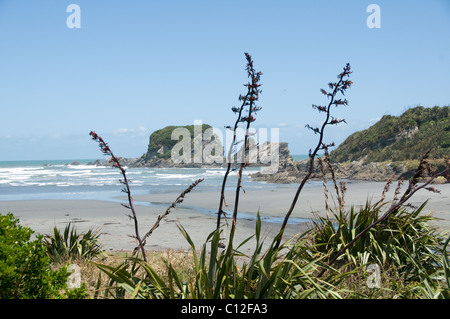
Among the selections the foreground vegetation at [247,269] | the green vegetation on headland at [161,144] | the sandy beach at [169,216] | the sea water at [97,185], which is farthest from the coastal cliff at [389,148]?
the green vegetation on headland at [161,144]

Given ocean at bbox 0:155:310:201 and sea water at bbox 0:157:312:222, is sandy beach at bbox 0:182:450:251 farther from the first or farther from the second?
ocean at bbox 0:155:310:201

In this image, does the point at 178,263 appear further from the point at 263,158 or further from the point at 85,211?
the point at 263,158

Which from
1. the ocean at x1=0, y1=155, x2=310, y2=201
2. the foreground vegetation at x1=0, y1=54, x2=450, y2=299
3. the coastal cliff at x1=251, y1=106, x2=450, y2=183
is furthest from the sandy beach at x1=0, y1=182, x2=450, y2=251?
the coastal cliff at x1=251, y1=106, x2=450, y2=183

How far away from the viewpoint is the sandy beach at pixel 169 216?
1195 cm

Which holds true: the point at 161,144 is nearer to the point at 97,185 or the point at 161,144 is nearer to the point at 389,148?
the point at 389,148

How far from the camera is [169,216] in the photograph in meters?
16.7

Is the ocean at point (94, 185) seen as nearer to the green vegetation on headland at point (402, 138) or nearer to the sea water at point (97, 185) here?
the sea water at point (97, 185)

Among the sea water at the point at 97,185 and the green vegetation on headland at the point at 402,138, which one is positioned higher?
the green vegetation on headland at the point at 402,138

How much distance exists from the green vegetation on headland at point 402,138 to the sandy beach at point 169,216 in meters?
18.0

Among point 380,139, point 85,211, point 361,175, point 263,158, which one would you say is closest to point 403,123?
point 380,139

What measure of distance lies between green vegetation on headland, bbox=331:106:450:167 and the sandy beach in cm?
1799

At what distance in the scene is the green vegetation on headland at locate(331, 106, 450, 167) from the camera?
137 ft

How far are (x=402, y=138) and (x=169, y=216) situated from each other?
37044 mm

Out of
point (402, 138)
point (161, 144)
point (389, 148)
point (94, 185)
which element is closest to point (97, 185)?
point (94, 185)
